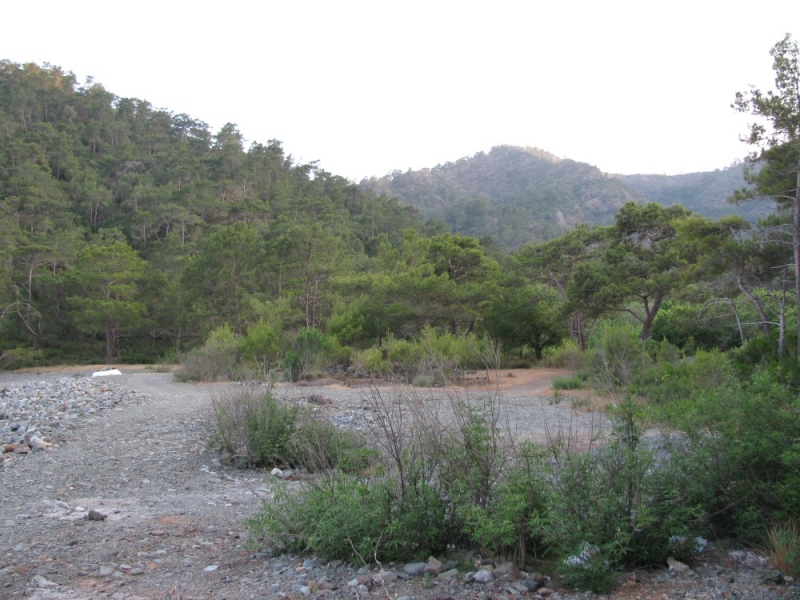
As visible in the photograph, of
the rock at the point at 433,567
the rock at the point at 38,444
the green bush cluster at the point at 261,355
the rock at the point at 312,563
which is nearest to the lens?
the rock at the point at 433,567

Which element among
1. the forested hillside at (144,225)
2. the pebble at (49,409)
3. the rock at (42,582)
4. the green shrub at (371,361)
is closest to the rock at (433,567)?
the rock at (42,582)

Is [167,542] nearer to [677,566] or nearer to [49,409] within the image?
[677,566]

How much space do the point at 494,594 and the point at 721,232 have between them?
14.8 metres

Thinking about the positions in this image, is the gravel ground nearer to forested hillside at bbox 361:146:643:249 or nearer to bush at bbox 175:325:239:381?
bush at bbox 175:325:239:381

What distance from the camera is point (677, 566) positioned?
4.31 m

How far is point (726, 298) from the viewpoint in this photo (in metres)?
17.7

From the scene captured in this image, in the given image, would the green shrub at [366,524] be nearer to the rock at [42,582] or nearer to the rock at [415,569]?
the rock at [415,569]

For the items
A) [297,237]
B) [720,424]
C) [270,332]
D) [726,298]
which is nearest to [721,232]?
[726,298]

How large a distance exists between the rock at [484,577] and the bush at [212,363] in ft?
62.9

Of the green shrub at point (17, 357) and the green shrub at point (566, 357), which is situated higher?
the green shrub at point (566, 357)

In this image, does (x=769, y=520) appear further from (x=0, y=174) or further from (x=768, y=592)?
(x=0, y=174)

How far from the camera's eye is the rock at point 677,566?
4285mm

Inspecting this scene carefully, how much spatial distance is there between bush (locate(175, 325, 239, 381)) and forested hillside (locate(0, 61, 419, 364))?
25.3 feet

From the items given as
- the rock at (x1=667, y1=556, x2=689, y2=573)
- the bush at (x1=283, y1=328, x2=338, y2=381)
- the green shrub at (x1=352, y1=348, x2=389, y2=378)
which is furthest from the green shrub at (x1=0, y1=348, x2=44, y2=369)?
the rock at (x1=667, y1=556, x2=689, y2=573)
